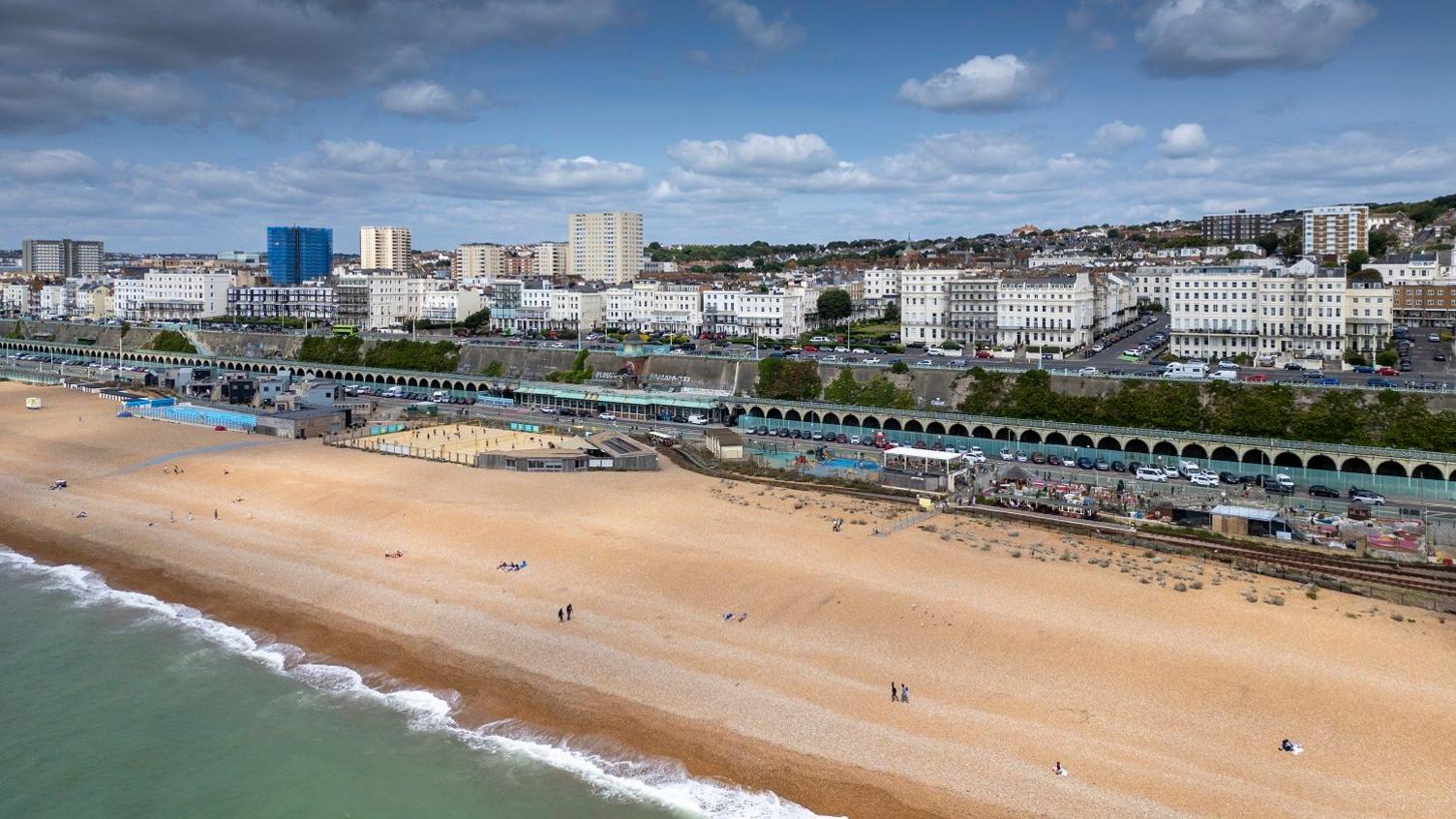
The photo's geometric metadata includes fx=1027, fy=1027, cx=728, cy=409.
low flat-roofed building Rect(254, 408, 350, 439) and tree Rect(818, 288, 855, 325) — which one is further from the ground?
tree Rect(818, 288, 855, 325)

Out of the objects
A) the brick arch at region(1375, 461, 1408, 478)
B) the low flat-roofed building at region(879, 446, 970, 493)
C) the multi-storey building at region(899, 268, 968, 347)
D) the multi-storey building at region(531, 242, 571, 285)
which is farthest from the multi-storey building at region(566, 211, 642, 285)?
the brick arch at region(1375, 461, 1408, 478)

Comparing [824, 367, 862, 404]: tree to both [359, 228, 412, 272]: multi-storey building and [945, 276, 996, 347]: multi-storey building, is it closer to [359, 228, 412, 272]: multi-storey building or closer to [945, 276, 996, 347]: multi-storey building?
[945, 276, 996, 347]: multi-storey building

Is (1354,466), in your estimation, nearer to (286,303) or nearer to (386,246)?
(286,303)

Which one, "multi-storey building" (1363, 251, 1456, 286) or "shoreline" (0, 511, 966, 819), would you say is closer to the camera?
"shoreline" (0, 511, 966, 819)

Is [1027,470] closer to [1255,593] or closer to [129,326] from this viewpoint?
[1255,593]

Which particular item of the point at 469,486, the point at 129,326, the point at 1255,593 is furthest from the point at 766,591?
the point at 129,326

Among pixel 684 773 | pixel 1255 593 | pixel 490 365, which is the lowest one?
pixel 684 773

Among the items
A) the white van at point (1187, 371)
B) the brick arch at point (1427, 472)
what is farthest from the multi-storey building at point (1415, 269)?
the brick arch at point (1427, 472)
